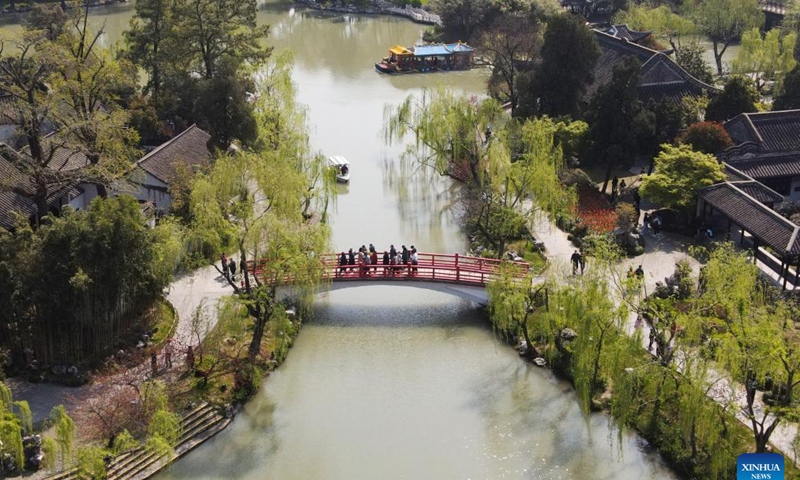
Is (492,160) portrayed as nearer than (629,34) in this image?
Yes

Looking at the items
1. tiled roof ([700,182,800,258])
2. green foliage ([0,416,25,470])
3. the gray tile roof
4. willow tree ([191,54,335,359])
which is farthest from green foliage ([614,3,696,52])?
green foliage ([0,416,25,470])

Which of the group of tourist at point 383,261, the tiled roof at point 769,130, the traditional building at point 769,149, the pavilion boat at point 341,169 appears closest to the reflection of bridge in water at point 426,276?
the group of tourist at point 383,261

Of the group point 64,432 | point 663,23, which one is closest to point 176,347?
point 64,432

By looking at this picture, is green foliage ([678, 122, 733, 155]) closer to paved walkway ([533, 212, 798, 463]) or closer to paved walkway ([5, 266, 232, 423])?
paved walkway ([533, 212, 798, 463])

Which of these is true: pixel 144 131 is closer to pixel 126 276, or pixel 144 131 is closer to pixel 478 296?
pixel 126 276

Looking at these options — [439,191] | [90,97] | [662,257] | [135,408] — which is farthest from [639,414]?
[90,97]

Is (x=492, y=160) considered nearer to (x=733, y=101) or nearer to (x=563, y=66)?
(x=563, y=66)

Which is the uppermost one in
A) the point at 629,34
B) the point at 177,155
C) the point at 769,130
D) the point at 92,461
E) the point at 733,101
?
the point at 629,34
